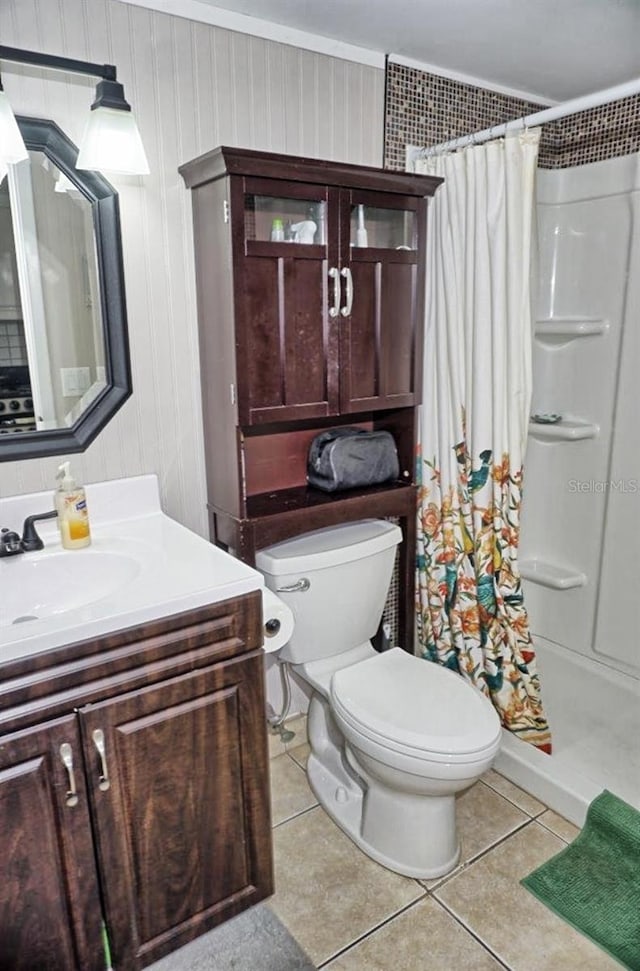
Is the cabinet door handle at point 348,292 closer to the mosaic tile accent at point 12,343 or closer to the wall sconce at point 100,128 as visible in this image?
the wall sconce at point 100,128

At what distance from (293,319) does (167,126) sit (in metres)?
0.57

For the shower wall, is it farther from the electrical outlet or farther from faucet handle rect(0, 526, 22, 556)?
faucet handle rect(0, 526, 22, 556)

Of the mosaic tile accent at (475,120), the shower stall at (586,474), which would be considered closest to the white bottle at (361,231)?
the mosaic tile accent at (475,120)

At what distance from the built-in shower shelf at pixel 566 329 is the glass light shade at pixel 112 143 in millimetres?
1490

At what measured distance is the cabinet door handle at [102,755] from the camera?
1219 millimetres

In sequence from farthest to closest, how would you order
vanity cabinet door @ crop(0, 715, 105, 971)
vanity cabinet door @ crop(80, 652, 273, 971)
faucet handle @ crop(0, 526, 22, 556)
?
1. faucet handle @ crop(0, 526, 22, 556)
2. vanity cabinet door @ crop(80, 652, 273, 971)
3. vanity cabinet door @ crop(0, 715, 105, 971)

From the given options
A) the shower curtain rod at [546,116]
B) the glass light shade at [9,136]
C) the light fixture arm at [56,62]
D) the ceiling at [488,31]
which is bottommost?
the glass light shade at [9,136]

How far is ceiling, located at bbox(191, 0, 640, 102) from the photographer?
66.4 inches

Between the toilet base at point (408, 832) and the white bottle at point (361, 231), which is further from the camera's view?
the white bottle at point (361, 231)

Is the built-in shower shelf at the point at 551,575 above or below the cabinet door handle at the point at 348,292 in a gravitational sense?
below

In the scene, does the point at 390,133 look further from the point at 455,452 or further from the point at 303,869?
the point at 303,869

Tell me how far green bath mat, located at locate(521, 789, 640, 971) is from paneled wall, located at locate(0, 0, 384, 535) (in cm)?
130

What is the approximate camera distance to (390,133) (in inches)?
81.2

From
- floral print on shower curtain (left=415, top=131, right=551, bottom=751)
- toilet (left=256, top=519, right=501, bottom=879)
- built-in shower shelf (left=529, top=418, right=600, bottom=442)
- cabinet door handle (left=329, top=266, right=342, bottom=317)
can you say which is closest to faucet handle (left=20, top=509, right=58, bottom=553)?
toilet (left=256, top=519, right=501, bottom=879)
